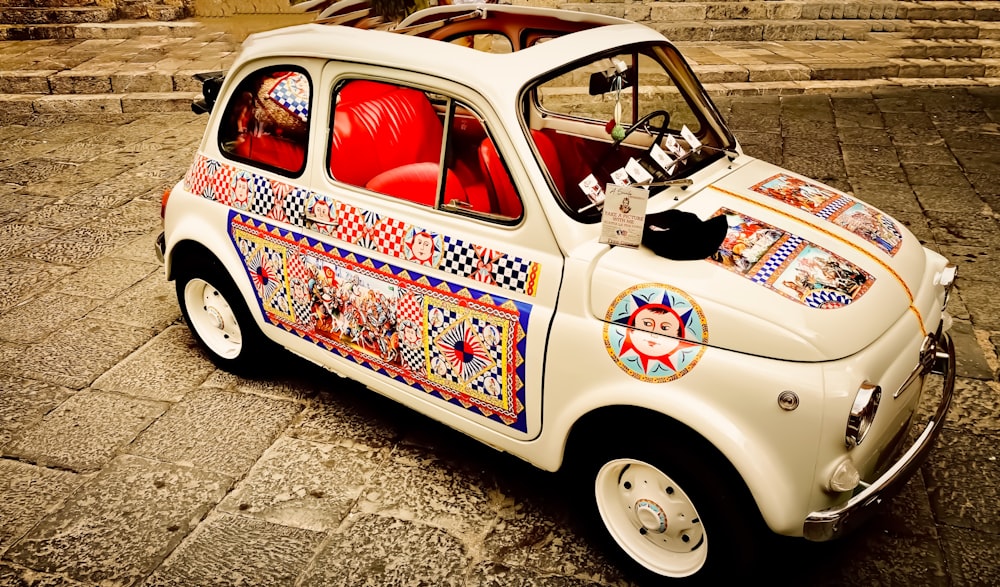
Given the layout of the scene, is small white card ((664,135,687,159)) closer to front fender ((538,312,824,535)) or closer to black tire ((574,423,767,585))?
front fender ((538,312,824,535))

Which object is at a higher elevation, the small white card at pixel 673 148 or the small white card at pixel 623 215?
the small white card at pixel 673 148

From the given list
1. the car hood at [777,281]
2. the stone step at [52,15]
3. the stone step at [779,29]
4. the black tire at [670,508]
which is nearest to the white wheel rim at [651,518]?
the black tire at [670,508]

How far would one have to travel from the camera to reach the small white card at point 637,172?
8.80 feet

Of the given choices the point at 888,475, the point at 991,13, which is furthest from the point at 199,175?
the point at 991,13

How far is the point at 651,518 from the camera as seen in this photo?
2.46 meters

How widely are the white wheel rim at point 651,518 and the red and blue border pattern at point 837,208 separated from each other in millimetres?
1126

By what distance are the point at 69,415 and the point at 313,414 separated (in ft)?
3.70

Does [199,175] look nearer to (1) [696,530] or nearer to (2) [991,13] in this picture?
(1) [696,530]

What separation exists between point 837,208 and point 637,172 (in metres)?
0.78

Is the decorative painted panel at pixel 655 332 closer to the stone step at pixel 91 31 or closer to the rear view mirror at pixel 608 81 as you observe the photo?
the rear view mirror at pixel 608 81

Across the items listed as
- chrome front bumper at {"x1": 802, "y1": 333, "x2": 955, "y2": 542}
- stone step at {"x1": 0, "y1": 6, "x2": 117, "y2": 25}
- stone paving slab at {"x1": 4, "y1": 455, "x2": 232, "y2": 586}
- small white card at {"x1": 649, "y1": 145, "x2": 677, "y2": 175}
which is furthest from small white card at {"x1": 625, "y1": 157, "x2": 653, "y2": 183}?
stone step at {"x1": 0, "y1": 6, "x2": 117, "y2": 25}

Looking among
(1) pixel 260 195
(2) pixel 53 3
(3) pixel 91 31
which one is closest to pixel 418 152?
(1) pixel 260 195

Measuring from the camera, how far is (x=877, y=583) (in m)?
2.57

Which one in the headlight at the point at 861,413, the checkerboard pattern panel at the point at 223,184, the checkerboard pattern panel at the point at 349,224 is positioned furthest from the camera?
the checkerboard pattern panel at the point at 223,184
